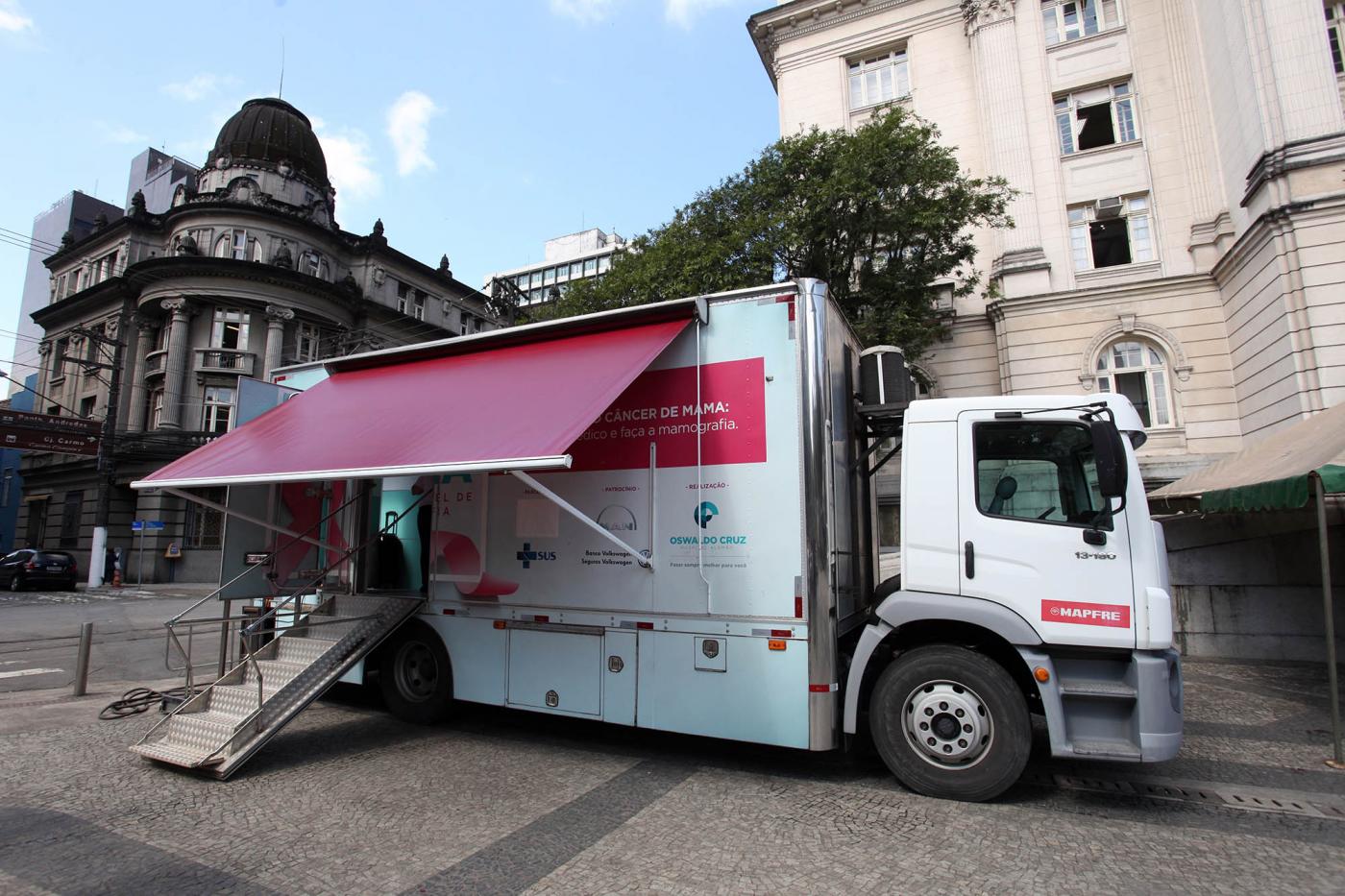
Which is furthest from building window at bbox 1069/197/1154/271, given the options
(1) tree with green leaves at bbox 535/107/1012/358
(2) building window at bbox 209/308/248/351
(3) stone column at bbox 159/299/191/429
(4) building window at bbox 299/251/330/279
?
(3) stone column at bbox 159/299/191/429

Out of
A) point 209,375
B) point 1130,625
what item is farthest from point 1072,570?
point 209,375

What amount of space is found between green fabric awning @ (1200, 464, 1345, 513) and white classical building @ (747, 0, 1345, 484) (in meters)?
8.94

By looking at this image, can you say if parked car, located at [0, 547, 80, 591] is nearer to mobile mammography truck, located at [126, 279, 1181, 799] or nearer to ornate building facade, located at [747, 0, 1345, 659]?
mobile mammography truck, located at [126, 279, 1181, 799]

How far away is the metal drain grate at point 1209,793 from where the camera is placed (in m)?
4.59

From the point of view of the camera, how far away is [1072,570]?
4.46 m

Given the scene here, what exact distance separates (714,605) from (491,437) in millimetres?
2045

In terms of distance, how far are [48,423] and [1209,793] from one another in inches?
1396

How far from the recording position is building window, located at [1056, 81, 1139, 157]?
19.7 meters

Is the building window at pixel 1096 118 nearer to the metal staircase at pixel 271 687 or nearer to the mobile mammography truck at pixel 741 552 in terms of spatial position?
the mobile mammography truck at pixel 741 552

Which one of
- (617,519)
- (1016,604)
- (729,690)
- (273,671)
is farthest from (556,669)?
(1016,604)

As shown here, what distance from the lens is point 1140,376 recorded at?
1877 centimetres

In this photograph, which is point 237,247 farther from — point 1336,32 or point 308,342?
point 1336,32

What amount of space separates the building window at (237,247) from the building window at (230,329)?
2.62m

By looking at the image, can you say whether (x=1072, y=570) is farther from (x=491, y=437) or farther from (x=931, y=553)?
(x=491, y=437)
